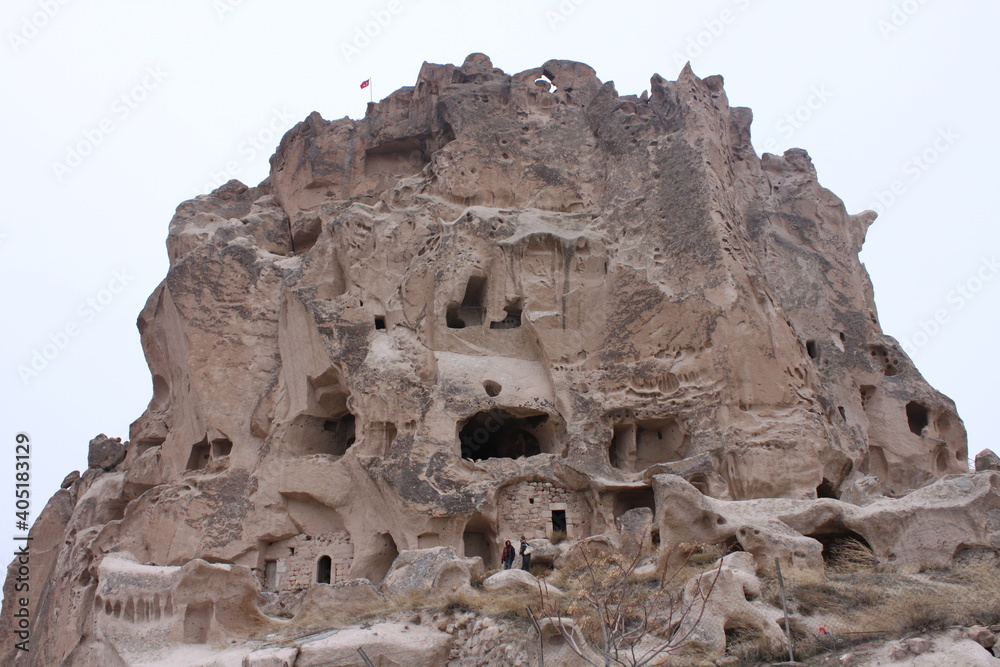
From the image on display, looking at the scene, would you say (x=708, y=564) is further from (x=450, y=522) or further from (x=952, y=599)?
(x=450, y=522)

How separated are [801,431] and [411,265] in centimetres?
853

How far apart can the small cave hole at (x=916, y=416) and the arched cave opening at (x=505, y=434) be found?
894 centimetres

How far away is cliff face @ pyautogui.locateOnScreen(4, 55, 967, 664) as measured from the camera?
15.5 m

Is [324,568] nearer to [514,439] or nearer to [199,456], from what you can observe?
[199,456]

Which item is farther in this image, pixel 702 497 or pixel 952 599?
pixel 702 497

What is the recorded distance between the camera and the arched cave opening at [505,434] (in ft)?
55.5

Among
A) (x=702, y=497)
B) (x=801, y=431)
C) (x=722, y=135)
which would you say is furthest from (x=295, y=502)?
(x=722, y=135)

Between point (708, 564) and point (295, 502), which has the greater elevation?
point (295, 502)

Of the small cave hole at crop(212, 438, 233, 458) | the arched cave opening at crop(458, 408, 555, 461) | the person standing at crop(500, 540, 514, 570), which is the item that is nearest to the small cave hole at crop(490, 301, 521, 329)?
the arched cave opening at crop(458, 408, 555, 461)

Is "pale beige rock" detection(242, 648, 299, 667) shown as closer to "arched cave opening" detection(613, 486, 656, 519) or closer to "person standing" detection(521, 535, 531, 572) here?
"person standing" detection(521, 535, 531, 572)

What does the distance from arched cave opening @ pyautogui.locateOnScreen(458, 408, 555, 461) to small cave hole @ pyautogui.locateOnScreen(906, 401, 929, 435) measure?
8.94 meters

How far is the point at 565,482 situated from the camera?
611 inches

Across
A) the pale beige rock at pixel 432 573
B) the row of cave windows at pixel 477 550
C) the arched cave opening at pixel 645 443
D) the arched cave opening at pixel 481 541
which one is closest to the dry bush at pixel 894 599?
the pale beige rock at pixel 432 573

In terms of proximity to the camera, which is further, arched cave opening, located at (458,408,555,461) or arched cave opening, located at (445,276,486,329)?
arched cave opening, located at (445,276,486,329)
